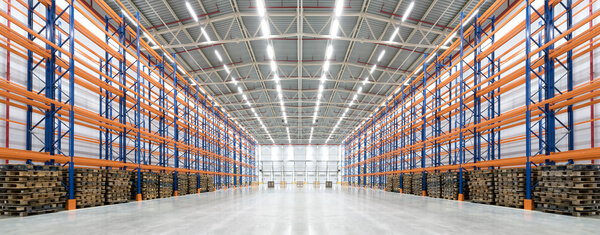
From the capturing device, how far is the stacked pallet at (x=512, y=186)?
9.71 meters

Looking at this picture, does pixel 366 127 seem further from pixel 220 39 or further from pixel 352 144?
pixel 220 39

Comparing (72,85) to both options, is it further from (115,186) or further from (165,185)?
(165,185)

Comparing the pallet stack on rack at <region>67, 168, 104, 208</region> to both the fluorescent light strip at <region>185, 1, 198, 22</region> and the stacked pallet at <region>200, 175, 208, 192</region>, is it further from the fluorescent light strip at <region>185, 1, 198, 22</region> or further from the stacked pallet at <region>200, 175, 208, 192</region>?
the stacked pallet at <region>200, 175, 208, 192</region>

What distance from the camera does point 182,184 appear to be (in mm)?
19141

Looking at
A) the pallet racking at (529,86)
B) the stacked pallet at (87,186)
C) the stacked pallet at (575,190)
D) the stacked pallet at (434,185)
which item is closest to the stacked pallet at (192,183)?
the stacked pallet at (87,186)

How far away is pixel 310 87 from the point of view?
1136 inches

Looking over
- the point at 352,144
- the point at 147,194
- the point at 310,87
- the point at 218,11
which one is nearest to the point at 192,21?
the point at 218,11

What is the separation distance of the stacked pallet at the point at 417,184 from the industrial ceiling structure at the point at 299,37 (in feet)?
22.2

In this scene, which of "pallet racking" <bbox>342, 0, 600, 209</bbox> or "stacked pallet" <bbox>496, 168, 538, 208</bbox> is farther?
"stacked pallet" <bbox>496, 168, 538, 208</bbox>

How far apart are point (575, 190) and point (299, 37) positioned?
43.6 ft

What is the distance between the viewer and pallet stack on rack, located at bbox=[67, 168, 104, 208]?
31.8ft

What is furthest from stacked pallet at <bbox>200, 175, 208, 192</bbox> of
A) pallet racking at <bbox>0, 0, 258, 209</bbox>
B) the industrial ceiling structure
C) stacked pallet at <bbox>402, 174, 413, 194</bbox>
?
stacked pallet at <bbox>402, 174, 413, 194</bbox>

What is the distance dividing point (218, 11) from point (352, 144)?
109 ft

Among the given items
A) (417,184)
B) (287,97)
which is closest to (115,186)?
(417,184)
